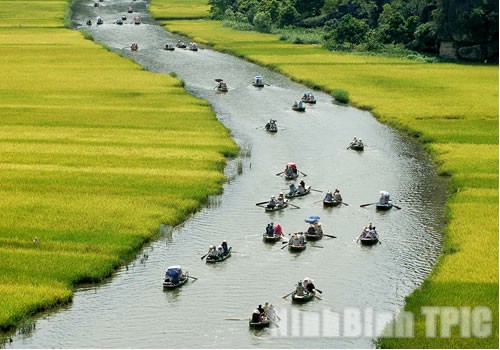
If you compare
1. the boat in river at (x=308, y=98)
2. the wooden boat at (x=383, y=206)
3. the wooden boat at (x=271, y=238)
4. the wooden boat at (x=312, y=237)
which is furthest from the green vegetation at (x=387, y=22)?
the wooden boat at (x=271, y=238)

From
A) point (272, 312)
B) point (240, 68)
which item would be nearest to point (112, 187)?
point (272, 312)

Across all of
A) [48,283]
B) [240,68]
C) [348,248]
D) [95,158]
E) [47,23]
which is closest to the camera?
[48,283]

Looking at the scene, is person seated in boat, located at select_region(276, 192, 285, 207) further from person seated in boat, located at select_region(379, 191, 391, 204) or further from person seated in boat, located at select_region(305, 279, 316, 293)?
person seated in boat, located at select_region(305, 279, 316, 293)

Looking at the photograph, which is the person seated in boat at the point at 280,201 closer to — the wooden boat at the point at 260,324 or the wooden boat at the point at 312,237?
the wooden boat at the point at 312,237

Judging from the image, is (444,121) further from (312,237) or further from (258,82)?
(312,237)

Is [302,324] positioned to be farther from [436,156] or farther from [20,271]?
[436,156]

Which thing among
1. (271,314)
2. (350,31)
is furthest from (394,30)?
(271,314)

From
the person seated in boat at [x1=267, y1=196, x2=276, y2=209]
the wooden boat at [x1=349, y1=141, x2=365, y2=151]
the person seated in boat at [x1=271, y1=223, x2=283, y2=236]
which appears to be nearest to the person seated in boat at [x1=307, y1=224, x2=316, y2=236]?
the person seated in boat at [x1=271, y1=223, x2=283, y2=236]
